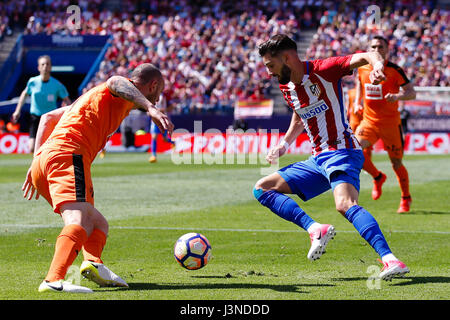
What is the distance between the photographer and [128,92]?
5.52 meters

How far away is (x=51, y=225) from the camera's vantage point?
9680 mm

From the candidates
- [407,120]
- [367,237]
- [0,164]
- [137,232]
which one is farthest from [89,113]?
[407,120]

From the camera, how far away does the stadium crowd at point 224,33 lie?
34.2m

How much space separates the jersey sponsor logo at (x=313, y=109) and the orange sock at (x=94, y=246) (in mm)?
1965

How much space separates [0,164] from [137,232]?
582 inches

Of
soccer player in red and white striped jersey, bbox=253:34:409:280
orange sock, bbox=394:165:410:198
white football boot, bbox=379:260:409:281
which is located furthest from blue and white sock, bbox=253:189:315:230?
orange sock, bbox=394:165:410:198

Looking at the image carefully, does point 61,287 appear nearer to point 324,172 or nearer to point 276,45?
point 324,172

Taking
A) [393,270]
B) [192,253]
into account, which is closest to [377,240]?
[393,270]

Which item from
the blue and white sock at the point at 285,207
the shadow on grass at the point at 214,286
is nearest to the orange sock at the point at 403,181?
the blue and white sock at the point at 285,207

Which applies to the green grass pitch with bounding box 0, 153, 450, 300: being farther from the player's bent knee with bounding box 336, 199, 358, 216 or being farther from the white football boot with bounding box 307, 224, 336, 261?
the player's bent knee with bounding box 336, 199, 358, 216

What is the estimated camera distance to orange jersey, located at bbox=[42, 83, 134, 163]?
18.9ft

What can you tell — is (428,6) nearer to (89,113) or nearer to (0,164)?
(0,164)

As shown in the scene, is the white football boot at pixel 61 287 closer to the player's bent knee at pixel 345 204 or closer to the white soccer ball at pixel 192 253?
the white soccer ball at pixel 192 253

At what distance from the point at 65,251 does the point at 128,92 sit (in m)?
1.21
